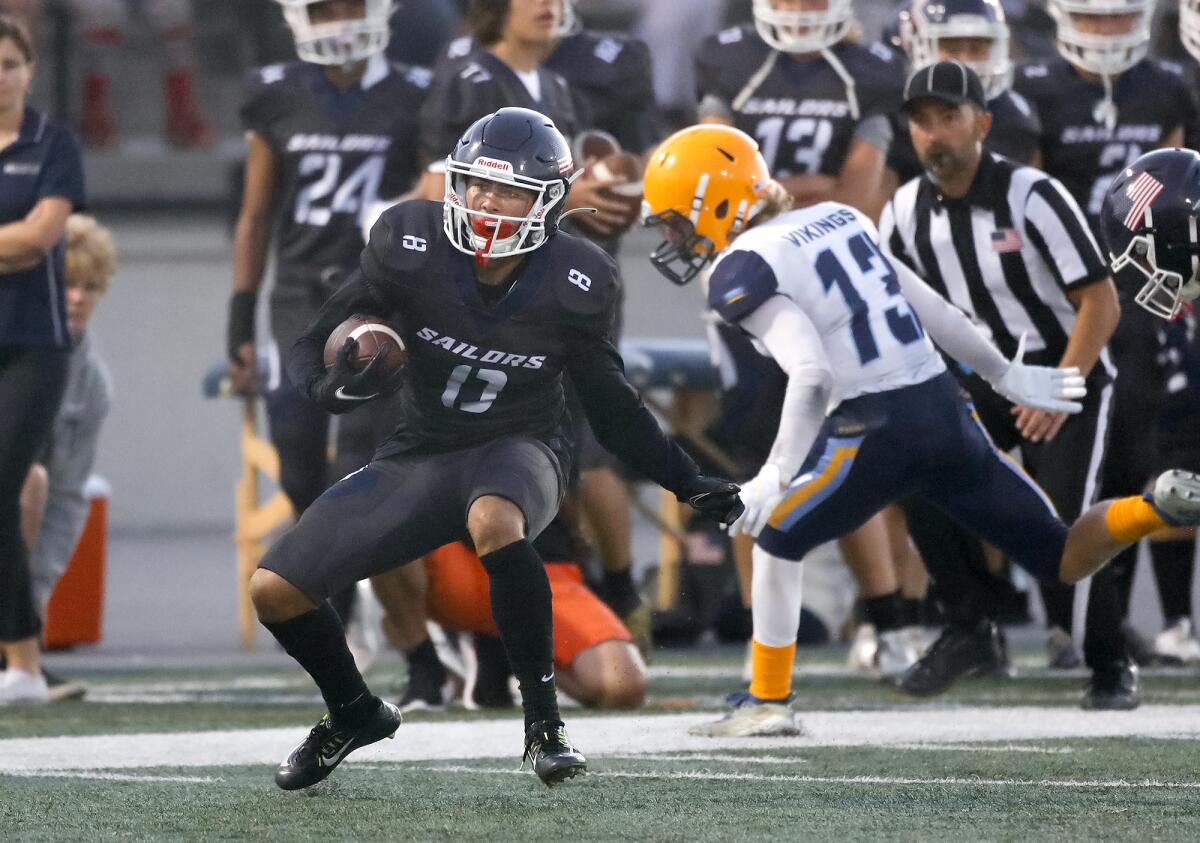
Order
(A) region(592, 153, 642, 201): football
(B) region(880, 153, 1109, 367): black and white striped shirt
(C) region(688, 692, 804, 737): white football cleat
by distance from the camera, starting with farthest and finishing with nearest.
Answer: (A) region(592, 153, 642, 201): football < (B) region(880, 153, 1109, 367): black and white striped shirt < (C) region(688, 692, 804, 737): white football cleat

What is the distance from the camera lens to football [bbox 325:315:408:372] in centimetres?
380

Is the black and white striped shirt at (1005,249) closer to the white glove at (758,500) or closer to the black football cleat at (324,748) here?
the white glove at (758,500)

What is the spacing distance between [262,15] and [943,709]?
939cm

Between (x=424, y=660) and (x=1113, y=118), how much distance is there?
2.41 meters

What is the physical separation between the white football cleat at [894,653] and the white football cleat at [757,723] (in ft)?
4.17

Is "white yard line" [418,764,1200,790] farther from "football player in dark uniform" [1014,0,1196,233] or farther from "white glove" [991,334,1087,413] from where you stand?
"football player in dark uniform" [1014,0,1196,233]

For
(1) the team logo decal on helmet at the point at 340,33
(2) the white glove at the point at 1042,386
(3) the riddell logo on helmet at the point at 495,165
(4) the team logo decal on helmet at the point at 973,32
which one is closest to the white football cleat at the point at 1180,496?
(2) the white glove at the point at 1042,386

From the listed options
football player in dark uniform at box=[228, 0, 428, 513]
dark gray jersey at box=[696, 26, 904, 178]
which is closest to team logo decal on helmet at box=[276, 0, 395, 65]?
football player in dark uniform at box=[228, 0, 428, 513]

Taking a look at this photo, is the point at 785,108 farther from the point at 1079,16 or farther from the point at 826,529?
the point at 826,529

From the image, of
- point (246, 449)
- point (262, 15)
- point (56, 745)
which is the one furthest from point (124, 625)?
point (262, 15)

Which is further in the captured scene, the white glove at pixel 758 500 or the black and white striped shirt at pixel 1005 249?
the black and white striped shirt at pixel 1005 249

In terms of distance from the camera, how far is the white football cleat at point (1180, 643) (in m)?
6.51

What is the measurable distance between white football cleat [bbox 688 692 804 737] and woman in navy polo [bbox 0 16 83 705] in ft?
6.12

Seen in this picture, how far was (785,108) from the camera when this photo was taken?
618 cm
